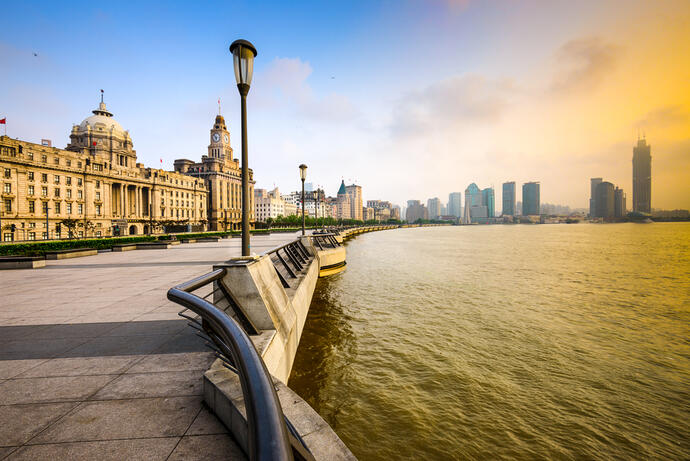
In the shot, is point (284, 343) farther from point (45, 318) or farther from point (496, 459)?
point (45, 318)

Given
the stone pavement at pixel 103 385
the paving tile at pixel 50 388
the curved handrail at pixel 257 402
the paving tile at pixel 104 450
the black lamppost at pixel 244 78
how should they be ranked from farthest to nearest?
the black lamppost at pixel 244 78
the paving tile at pixel 50 388
the stone pavement at pixel 103 385
the paving tile at pixel 104 450
the curved handrail at pixel 257 402

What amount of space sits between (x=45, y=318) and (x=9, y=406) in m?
4.36

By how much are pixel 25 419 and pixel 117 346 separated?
6.65 ft

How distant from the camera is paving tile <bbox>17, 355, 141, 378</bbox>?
4.22 m

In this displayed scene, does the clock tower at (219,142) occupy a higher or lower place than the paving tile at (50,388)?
higher

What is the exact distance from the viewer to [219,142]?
125 m

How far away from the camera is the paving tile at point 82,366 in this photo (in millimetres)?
4219

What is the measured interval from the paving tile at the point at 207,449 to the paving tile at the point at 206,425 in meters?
0.06

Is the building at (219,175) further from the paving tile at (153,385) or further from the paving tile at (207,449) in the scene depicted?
the paving tile at (207,449)

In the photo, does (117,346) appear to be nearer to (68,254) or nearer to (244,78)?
(244,78)

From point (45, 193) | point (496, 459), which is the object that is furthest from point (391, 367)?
point (45, 193)

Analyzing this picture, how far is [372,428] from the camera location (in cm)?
583

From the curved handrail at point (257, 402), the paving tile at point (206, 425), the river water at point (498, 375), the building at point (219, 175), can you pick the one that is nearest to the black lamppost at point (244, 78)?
the paving tile at point (206, 425)

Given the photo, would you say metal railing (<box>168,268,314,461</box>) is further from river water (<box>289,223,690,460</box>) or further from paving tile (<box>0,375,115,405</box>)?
river water (<box>289,223,690,460</box>)
